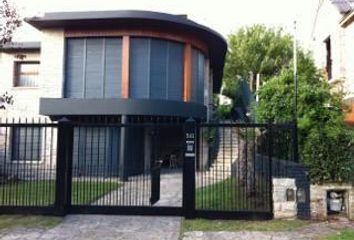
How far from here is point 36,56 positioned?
69.5 ft

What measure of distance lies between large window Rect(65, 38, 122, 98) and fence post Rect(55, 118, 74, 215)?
8.90 metres

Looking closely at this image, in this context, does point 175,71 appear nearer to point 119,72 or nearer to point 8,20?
point 119,72

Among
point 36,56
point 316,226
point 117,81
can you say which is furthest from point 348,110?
point 36,56

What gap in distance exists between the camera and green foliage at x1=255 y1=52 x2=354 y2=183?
30.0 feet

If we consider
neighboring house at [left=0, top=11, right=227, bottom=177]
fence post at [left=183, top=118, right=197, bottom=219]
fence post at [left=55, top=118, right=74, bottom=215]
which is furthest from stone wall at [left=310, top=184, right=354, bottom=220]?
neighboring house at [left=0, top=11, right=227, bottom=177]

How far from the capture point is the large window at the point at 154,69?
18578mm

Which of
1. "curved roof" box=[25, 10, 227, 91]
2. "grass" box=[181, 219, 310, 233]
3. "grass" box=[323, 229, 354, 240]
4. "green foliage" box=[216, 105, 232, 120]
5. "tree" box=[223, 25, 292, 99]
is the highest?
"tree" box=[223, 25, 292, 99]

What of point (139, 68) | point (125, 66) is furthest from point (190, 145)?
point (139, 68)

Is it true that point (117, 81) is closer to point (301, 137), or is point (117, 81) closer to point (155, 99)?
point (155, 99)

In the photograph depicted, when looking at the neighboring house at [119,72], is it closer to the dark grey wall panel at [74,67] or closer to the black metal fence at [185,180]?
the dark grey wall panel at [74,67]

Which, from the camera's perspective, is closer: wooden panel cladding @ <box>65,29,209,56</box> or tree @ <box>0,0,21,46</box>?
tree @ <box>0,0,21,46</box>

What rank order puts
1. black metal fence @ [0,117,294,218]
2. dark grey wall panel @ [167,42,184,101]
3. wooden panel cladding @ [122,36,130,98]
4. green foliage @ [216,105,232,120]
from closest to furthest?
1. black metal fence @ [0,117,294,218]
2. wooden panel cladding @ [122,36,130,98]
3. dark grey wall panel @ [167,42,184,101]
4. green foliage @ [216,105,232,120]

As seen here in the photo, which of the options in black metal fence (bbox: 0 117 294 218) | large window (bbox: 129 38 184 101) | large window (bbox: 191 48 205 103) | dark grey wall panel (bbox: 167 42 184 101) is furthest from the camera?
large window (bbox: 191 48 205 103)

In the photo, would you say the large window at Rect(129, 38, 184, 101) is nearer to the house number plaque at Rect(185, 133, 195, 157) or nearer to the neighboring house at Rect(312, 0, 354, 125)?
the neighboring house at Rect(312, 0, 354, 125)
